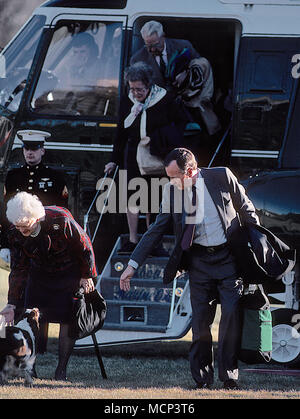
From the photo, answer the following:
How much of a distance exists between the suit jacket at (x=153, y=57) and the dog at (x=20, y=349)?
7.68 ft

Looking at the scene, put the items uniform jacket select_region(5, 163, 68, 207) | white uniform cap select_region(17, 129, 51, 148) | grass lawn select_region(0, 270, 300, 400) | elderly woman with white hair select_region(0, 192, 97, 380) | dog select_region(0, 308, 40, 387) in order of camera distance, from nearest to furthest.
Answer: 1. grass lawn select_region(0, 270, 300, 400)
2. elderly woman with white hair select_region(0, 192, 97, 380)
3. dog select_region(0, 308, 40, 387)
4. uniform jacket select_region(5, 163, 68, 207)
5. white uniform cap select_region(17, 129, 51, 148)

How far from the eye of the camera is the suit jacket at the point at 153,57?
6.79 metres

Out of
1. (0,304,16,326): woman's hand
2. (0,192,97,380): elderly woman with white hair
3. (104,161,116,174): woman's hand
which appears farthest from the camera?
(104,161,116,174): woman's hand

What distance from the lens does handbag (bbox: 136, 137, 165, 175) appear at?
668 cm

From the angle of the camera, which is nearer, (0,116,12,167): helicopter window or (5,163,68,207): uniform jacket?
(5,163,68,207): uniform jacket

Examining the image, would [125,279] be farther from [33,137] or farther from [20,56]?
[20,56]

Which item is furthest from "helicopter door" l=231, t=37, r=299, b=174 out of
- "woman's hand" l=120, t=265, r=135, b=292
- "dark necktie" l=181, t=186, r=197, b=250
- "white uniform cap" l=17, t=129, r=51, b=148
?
"woman's hand" l=120, t=265, r=135, b=292

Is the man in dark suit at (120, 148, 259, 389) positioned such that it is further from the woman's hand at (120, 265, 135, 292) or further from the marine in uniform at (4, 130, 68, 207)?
the marine in uniform at (4, 130, 68, 207)

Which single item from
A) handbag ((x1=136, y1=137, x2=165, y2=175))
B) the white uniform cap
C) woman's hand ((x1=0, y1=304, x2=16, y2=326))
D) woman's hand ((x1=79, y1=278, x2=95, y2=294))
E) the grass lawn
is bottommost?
the grass lawn

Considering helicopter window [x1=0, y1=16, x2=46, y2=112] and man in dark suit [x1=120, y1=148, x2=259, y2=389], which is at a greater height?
helicopter window [x1=0, y1=16, x2=46, y2=112]

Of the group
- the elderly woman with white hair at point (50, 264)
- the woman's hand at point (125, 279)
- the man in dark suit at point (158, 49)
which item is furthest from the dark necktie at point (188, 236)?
the man in dark suit at point (158, 49)

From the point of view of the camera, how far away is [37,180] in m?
6.43

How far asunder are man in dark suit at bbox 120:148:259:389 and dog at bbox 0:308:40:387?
788 mm

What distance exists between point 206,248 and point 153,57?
83.0 inches
